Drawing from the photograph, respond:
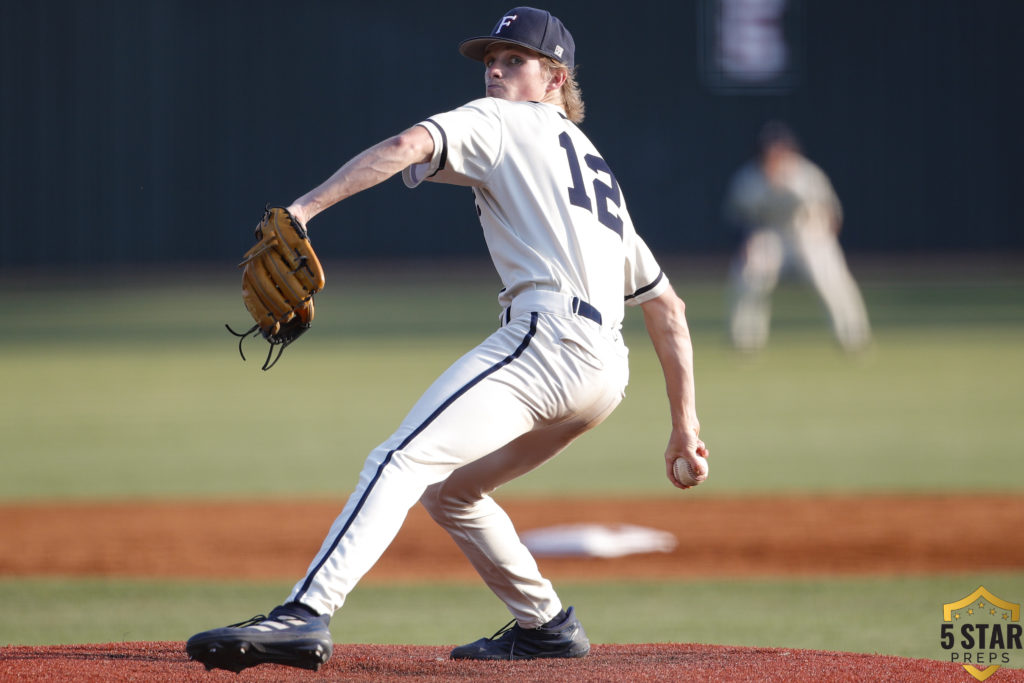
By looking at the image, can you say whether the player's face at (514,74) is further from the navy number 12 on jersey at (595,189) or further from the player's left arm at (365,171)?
the player's left arm at (365,171)

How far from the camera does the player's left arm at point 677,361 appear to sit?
12.3 ft

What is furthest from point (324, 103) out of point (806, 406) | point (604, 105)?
point (806, 406)

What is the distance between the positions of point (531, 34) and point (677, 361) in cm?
100

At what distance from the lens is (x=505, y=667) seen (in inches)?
142

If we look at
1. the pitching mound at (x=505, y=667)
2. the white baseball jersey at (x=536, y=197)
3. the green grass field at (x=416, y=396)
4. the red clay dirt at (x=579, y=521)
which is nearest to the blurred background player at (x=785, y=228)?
the green grass field at (x=416, y=396)

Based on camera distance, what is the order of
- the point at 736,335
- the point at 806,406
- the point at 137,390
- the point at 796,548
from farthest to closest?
the point at 736,335, the point at 137,390, the point at 806,406, the point at 796,548

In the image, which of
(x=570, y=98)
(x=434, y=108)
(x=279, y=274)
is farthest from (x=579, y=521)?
(x=434, y=108)

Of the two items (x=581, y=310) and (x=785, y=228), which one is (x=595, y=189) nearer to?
(x=581, y=310)

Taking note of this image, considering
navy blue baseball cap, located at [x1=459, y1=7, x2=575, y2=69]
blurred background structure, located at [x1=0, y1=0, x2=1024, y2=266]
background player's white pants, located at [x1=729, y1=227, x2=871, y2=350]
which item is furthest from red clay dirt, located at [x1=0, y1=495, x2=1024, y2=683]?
blurred background structure, located at [x1=0, y1=0, x2=1024, y2=266]

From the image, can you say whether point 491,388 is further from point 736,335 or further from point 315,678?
point 736,335

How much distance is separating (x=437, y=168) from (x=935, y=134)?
27.0 metres

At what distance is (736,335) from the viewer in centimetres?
1530

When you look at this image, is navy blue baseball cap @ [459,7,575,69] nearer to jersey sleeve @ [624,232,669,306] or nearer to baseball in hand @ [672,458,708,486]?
jersey sleeve @ [624,232,669,306]

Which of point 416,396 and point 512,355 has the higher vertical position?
point 512,355
